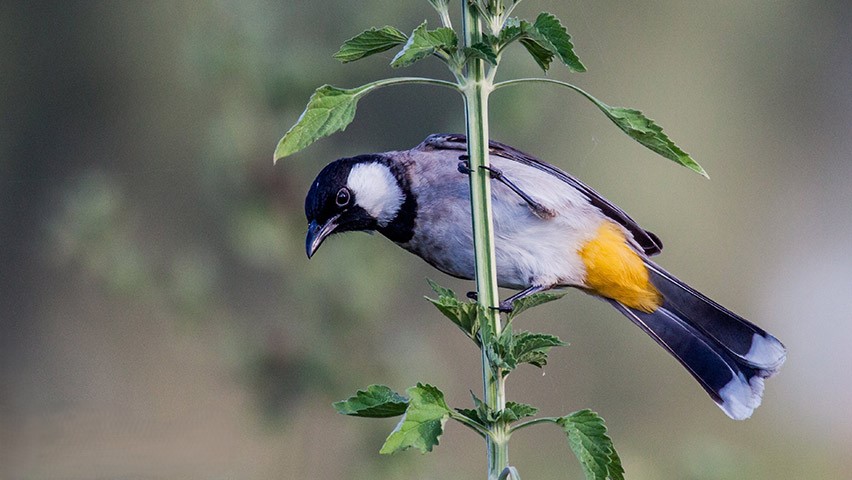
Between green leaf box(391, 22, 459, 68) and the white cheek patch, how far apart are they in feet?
0.70

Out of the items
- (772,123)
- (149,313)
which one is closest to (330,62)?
(149,313)

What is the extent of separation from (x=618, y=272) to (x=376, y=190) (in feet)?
0.50

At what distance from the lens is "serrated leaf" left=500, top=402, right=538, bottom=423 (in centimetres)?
33

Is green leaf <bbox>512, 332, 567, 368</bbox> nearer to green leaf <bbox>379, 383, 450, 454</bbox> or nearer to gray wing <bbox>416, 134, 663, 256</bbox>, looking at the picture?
green leaf <bbox>379, 383, 450, 454</bbox>

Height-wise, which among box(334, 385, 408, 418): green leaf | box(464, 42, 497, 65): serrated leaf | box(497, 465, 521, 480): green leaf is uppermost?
box(464, 42, 497, 65): serrated leaf

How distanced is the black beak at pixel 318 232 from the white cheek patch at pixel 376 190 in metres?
0.02

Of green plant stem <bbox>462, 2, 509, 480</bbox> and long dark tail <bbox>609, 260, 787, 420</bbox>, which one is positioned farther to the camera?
long dark tail <bbox>609, 260, 787, 420</bbox>

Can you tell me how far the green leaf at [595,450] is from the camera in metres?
0.33

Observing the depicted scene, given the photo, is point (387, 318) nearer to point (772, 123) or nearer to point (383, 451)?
point (772, 123)

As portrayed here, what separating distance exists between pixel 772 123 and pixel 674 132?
141 mm

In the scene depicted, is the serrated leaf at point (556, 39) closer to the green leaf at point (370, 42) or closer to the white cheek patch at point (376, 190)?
the green leaf at point (370, 42)

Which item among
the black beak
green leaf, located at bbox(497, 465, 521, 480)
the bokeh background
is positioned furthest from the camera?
the bokeh background

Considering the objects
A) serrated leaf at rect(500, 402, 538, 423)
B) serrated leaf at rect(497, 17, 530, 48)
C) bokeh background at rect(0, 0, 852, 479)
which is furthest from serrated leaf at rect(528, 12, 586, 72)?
bokeh background at rect(0, 0, 852, 479)

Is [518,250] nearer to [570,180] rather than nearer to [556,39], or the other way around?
[570,180]
